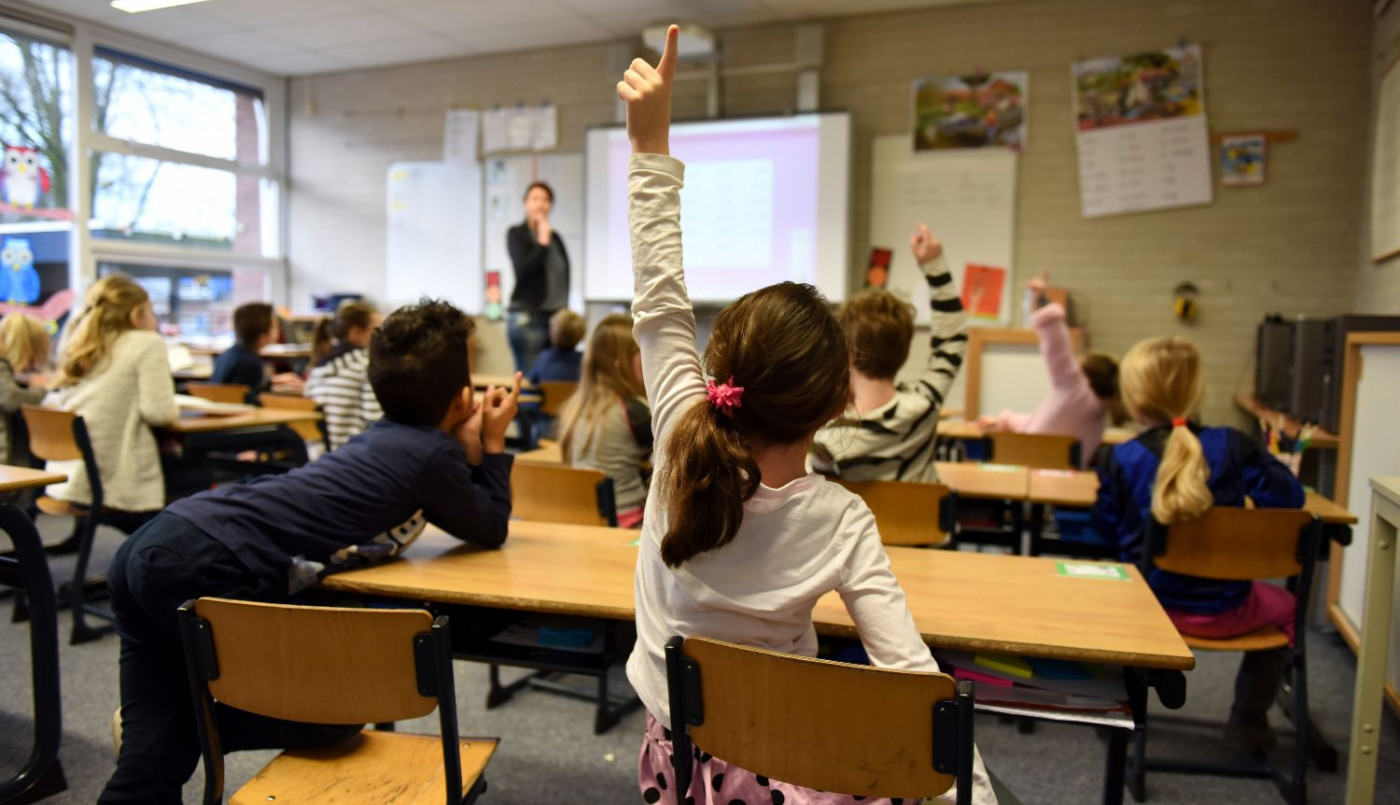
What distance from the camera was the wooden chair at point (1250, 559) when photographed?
1.94m

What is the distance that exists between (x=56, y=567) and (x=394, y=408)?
2.80 metres

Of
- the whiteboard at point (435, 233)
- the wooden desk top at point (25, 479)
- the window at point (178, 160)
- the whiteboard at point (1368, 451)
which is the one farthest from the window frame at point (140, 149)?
the whiteboard at point (1368, 451)

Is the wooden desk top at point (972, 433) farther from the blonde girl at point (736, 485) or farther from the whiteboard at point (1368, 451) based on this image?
the blonde girl at point (736, 485)

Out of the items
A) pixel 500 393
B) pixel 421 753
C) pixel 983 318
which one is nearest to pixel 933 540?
pixel 500 393

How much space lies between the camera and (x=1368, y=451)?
2.64m

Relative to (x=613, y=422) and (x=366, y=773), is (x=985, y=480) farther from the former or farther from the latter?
(x=366, y=773)

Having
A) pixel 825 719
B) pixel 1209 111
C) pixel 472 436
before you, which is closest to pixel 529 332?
pixel 1209 111

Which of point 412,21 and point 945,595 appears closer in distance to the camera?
point 945,595

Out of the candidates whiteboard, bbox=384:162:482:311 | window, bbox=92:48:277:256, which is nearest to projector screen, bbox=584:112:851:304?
whiteboard, bbox=384:162:482:311

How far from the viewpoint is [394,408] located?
5.43ft

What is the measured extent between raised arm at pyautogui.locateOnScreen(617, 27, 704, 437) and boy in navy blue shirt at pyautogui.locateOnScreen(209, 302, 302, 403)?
13.1 feet

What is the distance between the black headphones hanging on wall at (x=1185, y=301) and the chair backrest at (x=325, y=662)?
5.13 meters

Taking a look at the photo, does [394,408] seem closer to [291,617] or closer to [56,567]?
[291,617]

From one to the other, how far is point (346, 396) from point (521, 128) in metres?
3.81
